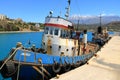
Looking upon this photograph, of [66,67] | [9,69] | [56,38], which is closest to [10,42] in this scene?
[56,38]

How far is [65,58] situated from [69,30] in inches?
122

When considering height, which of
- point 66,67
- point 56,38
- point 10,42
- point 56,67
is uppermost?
point 56,38

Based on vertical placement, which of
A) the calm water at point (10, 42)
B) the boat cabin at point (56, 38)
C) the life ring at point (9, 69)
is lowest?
the calm water at point (10, 42)

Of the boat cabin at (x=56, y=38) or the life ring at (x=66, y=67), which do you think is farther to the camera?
the boat cabin at (x=56, y=38)

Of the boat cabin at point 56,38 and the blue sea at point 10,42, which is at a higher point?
the boat cabin at point 56,38

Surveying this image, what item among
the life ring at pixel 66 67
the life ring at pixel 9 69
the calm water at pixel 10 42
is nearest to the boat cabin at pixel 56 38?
the life ring at pixel 66 67

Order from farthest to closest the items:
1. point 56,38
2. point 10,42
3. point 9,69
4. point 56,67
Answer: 1. point 10,42
2. point 56,38
3. point 56,67
4. point 9,69

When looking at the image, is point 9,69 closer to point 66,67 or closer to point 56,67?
point 56,67

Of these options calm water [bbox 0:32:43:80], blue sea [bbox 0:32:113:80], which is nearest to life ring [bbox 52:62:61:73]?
blue sea [bbox 0:32:113:80]

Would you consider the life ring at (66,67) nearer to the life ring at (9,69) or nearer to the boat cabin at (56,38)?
the boat cabin at (56,38)

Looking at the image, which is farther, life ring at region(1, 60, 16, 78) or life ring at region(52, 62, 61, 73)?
life ring at region(52, 62, 61, 73)

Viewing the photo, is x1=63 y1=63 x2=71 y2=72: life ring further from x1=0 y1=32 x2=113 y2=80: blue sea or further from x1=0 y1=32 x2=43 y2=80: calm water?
x1=0 y1=32 x2=43 y2=80: calm water

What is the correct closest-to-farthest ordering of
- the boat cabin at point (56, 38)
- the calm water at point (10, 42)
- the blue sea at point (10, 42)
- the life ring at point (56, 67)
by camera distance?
1. the life ring at point (56, 67)
2. the boat cabin at point (56, 38)
3. the blue sea at point (10, 42)
4. the calm water at point (10, 42)

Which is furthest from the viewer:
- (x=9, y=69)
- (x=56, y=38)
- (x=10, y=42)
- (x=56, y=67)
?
(x=10, y=42)
